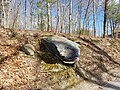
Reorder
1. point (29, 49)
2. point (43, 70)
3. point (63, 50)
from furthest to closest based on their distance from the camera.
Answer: point (63, 50) → point (29, 49) → point (43, 70)

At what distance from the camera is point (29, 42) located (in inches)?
381

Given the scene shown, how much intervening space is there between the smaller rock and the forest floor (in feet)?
0.55

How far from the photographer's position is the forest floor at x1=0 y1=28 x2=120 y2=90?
7145 mm

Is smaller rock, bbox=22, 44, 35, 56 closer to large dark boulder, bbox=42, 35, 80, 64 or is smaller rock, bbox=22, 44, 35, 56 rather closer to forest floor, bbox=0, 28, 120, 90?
forest floor, bbox=0, 28, 120, 90

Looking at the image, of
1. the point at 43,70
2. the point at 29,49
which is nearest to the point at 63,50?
the point at 29,49

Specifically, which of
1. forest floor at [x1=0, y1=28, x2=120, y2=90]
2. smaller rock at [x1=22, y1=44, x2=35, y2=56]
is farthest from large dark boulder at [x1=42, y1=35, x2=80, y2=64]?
smaller rock at [x1=22, y1=44, x2=35, y2=56]

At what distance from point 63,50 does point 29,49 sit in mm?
1415

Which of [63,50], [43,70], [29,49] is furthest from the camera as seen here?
[63,50]

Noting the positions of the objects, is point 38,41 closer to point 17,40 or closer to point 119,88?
point 17,40

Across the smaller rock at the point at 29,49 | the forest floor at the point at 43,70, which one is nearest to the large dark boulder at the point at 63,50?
the forest floor at the point at 43,70

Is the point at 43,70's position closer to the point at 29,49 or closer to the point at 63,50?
the point at 29,49

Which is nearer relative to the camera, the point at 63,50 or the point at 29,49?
the point at 29,49

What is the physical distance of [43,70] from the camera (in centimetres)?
798

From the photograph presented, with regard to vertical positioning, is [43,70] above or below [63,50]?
below
